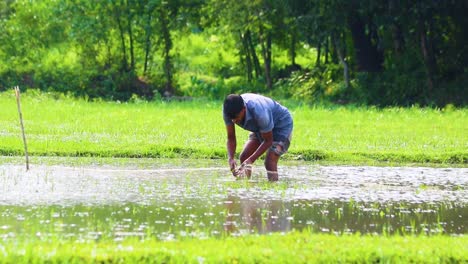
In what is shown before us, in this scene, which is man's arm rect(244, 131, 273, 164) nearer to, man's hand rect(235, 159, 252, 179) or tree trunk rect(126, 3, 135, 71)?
man's hand rect(235, 159, 252, 179)

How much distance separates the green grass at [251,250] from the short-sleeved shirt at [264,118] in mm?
3408

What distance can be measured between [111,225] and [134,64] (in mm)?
23369

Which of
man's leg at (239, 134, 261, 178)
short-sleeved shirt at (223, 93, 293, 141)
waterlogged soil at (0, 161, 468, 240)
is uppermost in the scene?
short-sleeved shirt at (223, 93, 293, 141)

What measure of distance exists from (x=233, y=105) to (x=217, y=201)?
1.07 metres

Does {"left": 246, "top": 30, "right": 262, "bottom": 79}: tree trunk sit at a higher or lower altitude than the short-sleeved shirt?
lower

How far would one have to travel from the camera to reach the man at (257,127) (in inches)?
415

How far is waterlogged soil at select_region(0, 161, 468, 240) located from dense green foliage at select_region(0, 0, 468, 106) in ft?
44.2

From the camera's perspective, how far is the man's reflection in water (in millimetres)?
8266

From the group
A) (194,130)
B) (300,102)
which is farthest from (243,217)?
(300,102)

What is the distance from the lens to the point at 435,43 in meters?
27.3

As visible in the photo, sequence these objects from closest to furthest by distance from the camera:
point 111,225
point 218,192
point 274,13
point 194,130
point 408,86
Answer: point 111,225 < point 218,192 < point 194,130 < point 408,86 < point 274,13

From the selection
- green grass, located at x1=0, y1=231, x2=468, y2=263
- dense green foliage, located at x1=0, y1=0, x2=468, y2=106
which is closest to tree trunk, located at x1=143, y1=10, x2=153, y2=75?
dense green foliage, located at x1=0, y1=0, x2=468, y2=106

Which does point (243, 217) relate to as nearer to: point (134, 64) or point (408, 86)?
point (408, 86)

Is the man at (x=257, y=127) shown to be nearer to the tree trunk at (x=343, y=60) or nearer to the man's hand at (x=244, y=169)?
the man's hand at (x=244, y=169)
